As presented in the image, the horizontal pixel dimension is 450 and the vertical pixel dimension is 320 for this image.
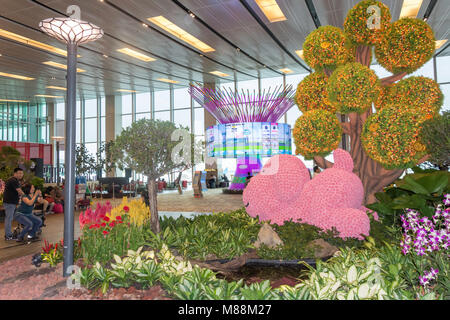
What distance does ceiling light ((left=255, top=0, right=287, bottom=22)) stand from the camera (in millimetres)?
8484

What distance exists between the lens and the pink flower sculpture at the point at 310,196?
4.00 meters

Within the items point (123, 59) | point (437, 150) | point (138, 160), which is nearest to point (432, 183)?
point (437, 150)

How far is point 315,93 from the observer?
5324mm

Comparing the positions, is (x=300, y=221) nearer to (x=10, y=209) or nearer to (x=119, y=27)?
(x=10, y=209)

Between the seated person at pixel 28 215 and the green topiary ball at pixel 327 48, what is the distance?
15.8 ft

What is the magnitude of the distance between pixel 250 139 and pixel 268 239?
272 inches

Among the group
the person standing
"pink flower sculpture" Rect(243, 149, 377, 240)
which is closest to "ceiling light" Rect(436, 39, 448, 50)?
"pink flower sculpture" Rect(243, 149, 377, 240)

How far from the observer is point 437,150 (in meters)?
3.21

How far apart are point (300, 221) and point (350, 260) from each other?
1338 mm

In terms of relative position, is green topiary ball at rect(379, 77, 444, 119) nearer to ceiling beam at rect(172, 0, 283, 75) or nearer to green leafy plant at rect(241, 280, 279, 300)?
green leafy plant at rect(241, 280, 279, 300)

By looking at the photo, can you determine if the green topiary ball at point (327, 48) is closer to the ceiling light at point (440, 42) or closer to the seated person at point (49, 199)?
the seated person at point (49, 199)

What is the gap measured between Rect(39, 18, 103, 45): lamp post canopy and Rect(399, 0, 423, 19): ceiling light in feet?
28.2

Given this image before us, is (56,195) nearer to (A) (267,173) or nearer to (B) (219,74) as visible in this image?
(A) (267,173)

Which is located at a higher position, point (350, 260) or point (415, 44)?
point (415, 44)
